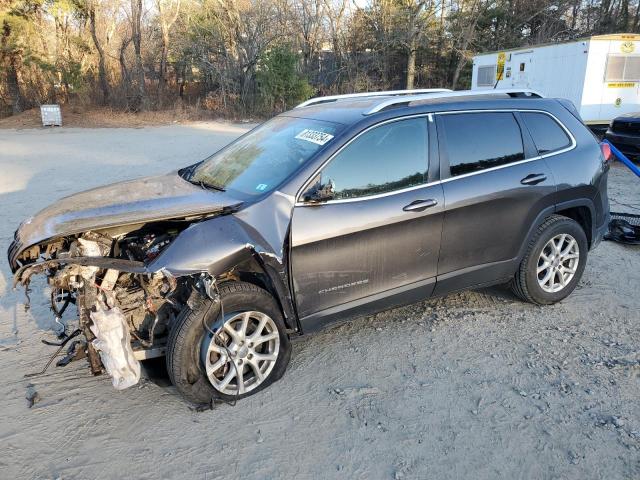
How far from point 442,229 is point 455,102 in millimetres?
1058

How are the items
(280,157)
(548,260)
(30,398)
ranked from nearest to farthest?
(30,398), (280,157), (548,260)

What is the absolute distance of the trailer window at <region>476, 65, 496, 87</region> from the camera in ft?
58.2

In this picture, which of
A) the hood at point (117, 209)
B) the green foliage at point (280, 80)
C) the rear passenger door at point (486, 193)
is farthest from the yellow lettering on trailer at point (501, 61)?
the hood at point (117, 209)

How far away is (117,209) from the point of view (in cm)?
330

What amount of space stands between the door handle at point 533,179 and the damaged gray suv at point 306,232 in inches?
0.7

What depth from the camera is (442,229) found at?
12.5 feet

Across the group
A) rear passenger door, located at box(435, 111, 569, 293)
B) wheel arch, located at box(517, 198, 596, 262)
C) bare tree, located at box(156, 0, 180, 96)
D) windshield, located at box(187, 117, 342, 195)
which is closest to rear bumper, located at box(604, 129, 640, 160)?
wheel arch, located at box(517, 198, 596, 262)

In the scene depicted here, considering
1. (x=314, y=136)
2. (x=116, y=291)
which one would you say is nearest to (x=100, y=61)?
(x=314, y=136)

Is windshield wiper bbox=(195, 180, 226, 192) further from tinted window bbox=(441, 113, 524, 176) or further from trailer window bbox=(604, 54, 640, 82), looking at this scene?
trailer window bbox=(604, 54, 640, 82)

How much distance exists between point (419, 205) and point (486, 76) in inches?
647

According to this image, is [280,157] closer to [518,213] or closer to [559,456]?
[518,213]

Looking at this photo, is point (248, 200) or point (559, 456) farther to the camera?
point (248, 200)

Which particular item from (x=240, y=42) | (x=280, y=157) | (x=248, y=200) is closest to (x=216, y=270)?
(x=248, y=200)

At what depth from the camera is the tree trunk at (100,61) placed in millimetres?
27797
